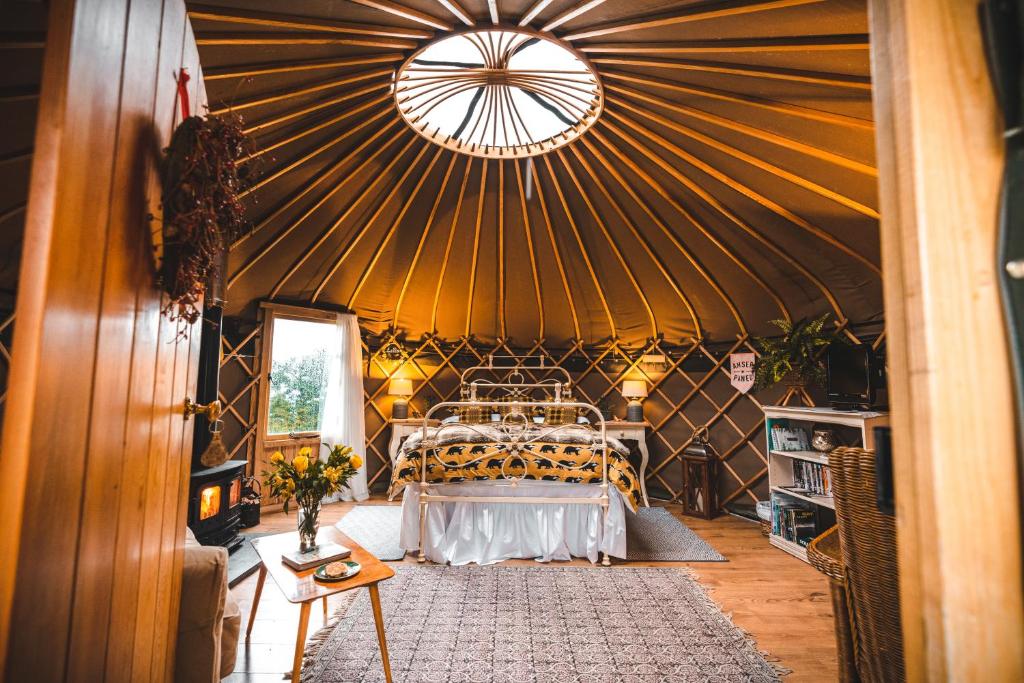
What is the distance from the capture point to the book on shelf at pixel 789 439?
11.0ft

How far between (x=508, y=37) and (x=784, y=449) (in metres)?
3.28

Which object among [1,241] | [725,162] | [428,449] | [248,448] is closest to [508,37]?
[725,162]

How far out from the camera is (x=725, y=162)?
2688mm

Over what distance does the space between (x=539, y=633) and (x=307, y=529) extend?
109 cm

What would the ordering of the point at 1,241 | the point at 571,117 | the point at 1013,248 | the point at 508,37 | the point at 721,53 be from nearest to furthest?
the point at 1013,248, the point at 721,53, the point at 1,241, the point at 508,37, the point at 571,117

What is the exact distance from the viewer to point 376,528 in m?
3.48

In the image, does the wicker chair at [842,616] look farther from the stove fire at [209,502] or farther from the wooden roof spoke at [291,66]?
the stove fire at [209,502]

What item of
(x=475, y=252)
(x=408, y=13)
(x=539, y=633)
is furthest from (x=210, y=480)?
(x=408, y=13)

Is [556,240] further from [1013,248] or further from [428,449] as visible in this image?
[1013,248]

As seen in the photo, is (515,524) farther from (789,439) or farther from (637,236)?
(637,236)

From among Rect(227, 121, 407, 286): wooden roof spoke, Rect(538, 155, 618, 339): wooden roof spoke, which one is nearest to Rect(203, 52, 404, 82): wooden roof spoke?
Rect(227, 121, 407, 286): wooden roof spoke

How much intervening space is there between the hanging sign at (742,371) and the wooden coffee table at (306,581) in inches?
137

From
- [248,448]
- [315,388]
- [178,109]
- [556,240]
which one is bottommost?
[248,448]

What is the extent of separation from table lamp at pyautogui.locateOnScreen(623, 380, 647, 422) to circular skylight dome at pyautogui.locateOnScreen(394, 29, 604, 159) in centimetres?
250
